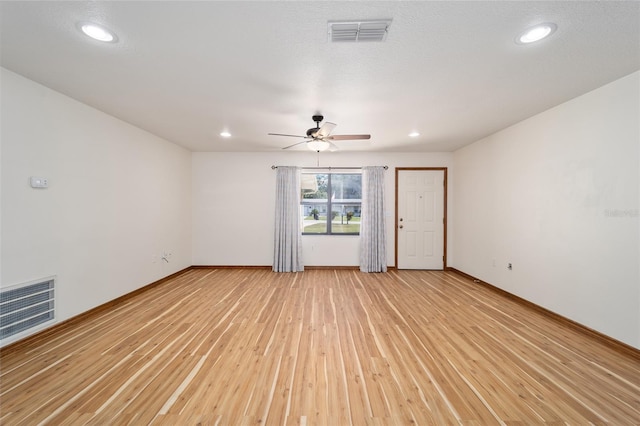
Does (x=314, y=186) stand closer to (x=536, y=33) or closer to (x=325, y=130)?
(x=325, y=130)

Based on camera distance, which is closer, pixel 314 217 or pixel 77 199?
pixel 77 199

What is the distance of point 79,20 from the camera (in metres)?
1.56

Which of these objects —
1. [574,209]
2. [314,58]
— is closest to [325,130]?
[314,58]

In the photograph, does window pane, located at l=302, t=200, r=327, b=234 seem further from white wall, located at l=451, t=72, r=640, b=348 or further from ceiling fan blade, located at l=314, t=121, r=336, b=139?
white wall, located at l=451, t=72, r=640, b=348

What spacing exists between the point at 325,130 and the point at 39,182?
2.99 metres

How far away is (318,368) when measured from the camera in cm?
196

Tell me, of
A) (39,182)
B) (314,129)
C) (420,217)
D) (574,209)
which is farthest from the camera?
(420,217)

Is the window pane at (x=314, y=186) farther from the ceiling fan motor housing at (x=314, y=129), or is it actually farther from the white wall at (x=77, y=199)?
the white wall at (x=77, y=199)

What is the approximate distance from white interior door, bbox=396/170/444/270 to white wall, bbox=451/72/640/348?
118cm

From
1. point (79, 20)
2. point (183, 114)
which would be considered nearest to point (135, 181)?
point (183, 114)

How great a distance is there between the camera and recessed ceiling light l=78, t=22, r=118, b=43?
1601mm

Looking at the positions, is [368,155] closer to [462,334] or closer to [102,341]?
[462,334]

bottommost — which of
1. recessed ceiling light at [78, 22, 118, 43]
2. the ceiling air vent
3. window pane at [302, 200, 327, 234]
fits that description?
window pane at [302, 200, 327, 234]

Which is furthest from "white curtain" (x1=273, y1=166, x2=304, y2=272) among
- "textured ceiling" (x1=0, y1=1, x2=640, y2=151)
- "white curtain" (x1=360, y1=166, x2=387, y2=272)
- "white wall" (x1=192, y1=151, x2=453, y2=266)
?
"textured ceiling" (x1=0, y1=1, x2=640, y2=151)
